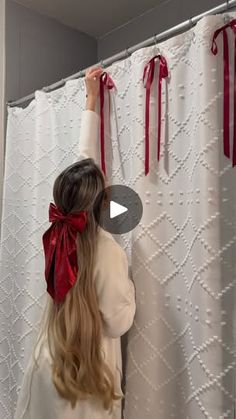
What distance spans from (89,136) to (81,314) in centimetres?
Answer: 44

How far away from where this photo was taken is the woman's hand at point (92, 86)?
3.92ft

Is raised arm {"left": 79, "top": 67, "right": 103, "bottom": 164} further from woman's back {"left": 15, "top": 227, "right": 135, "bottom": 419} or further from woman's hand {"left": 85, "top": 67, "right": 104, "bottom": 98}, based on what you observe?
woman's back {"left": 15, "top": 227, "right": 135, "bottom": 419}

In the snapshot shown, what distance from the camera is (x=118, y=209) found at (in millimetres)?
1142

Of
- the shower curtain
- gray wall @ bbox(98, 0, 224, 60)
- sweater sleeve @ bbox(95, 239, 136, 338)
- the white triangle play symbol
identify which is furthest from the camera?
gray wall @ bbox(98, 0, 224, 60)

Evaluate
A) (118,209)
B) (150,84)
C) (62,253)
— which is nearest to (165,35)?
(150,84)

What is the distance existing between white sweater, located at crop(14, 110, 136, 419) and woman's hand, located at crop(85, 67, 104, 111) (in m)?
0.35

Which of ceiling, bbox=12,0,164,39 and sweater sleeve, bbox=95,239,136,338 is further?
ceiling, bbox=12,0,164,39

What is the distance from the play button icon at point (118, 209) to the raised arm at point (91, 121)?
0.11m

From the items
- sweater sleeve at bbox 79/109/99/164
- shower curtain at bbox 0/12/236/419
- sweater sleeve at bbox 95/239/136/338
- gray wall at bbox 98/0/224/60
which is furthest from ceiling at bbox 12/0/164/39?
sweater sleeve at bbox 95/239/136/338

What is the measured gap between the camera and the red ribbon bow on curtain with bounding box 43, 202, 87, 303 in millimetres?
1036

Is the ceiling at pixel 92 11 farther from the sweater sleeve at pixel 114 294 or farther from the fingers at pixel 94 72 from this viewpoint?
the sweater sleeve at pixel 114 294

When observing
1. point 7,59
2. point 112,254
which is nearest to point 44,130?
point 7,59

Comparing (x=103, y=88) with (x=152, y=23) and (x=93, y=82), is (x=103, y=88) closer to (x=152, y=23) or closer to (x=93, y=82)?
(x=93, y=82)

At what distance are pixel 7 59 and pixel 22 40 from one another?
107 millimetres
